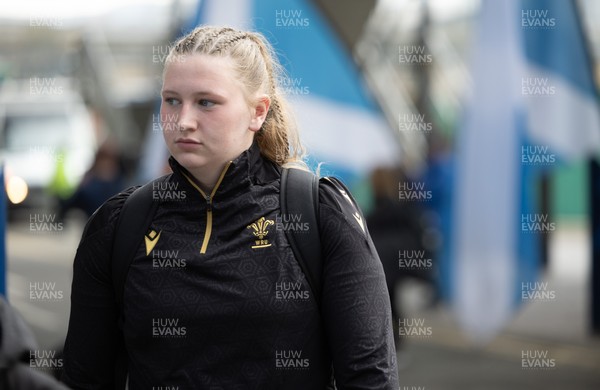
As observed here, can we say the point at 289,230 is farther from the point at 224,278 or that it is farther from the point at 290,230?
the point at 224,278

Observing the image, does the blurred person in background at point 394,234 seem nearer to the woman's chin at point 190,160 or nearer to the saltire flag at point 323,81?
the saltire flag at point 323,81

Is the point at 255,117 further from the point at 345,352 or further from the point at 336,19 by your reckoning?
the point at 336,19

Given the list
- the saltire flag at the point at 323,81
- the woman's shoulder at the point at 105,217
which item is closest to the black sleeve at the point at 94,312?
the woman's shoulder at the point at 105,217

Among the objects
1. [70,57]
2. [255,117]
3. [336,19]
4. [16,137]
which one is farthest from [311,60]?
[16,137]

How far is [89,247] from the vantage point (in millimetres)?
2225

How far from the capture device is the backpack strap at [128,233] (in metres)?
2.17

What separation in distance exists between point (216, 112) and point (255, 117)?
0.13 meters

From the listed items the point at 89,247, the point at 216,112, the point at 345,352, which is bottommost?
the point at 345,352

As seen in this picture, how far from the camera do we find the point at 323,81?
27.5ft

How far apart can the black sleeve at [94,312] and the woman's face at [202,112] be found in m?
0.21

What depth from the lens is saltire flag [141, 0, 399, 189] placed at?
308 inches

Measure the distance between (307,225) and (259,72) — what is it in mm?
373

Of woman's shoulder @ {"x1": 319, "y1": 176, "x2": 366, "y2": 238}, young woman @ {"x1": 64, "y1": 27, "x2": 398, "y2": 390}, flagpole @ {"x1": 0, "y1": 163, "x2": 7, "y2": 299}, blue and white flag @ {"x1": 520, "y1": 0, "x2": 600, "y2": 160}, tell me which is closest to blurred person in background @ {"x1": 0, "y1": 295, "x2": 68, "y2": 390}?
young woman @ {"x1": 64, "y1": 27, "x2": 398, "y2": 390}

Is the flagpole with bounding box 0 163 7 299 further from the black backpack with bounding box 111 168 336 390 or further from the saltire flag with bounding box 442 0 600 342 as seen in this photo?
the saltire flag with bounding box 442 0 600 342
